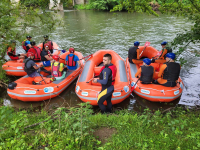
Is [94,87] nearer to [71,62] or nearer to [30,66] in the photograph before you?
[71,62]

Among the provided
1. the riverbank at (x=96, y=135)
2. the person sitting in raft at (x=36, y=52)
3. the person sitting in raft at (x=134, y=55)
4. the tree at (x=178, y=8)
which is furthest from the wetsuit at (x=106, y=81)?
the person sitting in raft at (x=36, y=52)

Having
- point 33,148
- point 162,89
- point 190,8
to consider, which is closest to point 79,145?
point 33,148

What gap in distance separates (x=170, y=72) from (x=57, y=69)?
11.6ft

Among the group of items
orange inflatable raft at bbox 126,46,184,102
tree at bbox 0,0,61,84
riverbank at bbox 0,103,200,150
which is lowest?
orange inflatable raft at bbox 126,46,184,102

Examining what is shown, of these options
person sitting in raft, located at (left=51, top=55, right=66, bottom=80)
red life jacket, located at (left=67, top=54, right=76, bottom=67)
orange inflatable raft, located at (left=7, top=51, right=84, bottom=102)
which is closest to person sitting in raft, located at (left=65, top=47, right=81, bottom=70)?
red life jacket, located at (left=67, top=54, right=76, bottom=67)

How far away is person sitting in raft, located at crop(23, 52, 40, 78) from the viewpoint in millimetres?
4652

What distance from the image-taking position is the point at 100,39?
37.7 feet

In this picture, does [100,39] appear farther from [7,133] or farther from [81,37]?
[7,133]

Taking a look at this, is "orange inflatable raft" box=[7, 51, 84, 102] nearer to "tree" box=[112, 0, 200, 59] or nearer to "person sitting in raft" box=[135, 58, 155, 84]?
"person sitting in raft" box=[135, 58, 155, 84]

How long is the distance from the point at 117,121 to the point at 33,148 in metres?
1.51

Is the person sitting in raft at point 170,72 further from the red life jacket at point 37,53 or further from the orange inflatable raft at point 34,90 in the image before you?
the red life jacket at point 37,53

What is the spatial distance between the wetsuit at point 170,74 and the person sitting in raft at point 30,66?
160 inches

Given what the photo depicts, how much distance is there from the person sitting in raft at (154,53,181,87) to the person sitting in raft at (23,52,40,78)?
4.06m

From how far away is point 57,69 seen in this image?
15.9 feet
